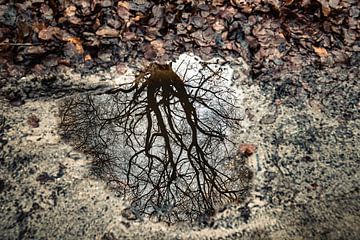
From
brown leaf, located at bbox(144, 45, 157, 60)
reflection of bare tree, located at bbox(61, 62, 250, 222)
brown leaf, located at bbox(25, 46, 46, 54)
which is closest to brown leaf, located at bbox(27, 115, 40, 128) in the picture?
reflection of bare tree, located at bbox(61, 62, 250, 222)

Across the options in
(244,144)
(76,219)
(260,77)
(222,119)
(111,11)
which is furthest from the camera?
(111,11)

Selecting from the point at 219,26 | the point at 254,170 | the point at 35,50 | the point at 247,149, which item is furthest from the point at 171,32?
the point at 254,170

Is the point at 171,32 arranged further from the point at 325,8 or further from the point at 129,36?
the point at 325,8

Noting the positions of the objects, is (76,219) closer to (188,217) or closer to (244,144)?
(188,217)

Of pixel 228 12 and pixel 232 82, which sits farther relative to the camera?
pixel 228 12

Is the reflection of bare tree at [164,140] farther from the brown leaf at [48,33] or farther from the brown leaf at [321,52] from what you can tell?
the brown leaf at [321,52]

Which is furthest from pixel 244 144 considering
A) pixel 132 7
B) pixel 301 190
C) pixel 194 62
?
pixel 132 7
